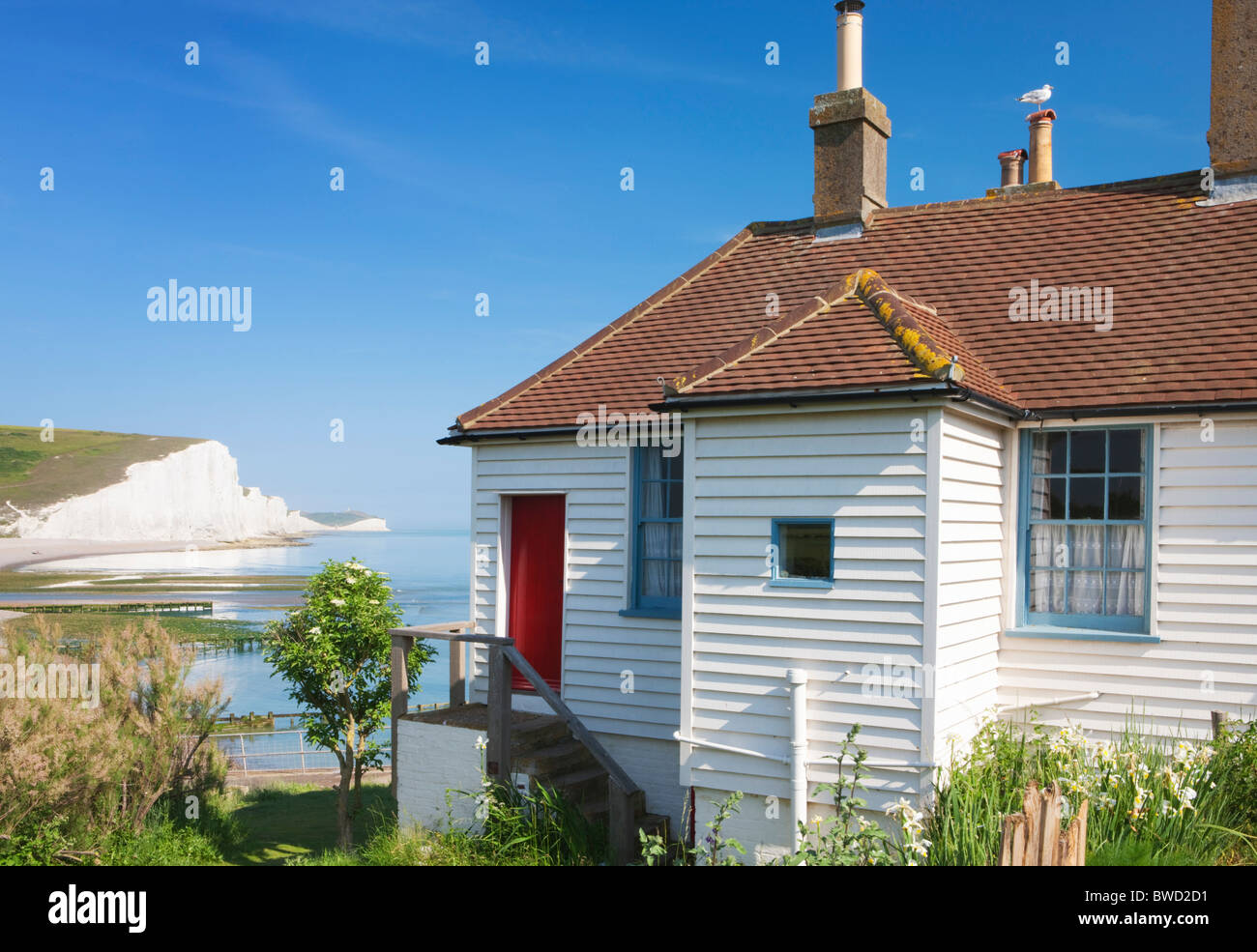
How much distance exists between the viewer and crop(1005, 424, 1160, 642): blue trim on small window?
343 inches

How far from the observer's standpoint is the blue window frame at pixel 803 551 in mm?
8008

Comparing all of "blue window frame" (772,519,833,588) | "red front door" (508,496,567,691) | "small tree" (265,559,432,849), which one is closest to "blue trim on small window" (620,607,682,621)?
"red front door" (508,496,567,691)

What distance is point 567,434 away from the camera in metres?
11.2

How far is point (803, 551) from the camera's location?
811 centimetres

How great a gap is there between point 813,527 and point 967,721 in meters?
2.23

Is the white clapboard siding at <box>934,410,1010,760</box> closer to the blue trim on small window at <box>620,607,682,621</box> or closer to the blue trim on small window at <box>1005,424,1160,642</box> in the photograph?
the blue trim on small window at <box>1005,424,1160,642</box>

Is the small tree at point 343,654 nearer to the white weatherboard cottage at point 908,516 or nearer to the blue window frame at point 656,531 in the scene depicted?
the white weatherboard cottage at point 908,516

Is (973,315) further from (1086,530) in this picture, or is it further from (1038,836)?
(1038,836)

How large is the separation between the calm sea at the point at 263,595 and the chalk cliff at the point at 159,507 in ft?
15.6

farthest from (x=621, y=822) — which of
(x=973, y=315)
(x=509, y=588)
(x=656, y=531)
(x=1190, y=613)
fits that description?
(x=973, y=315)

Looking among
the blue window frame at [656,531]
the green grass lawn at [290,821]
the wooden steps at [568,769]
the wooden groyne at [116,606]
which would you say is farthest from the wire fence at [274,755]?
the wooden groyne at [116,606]
